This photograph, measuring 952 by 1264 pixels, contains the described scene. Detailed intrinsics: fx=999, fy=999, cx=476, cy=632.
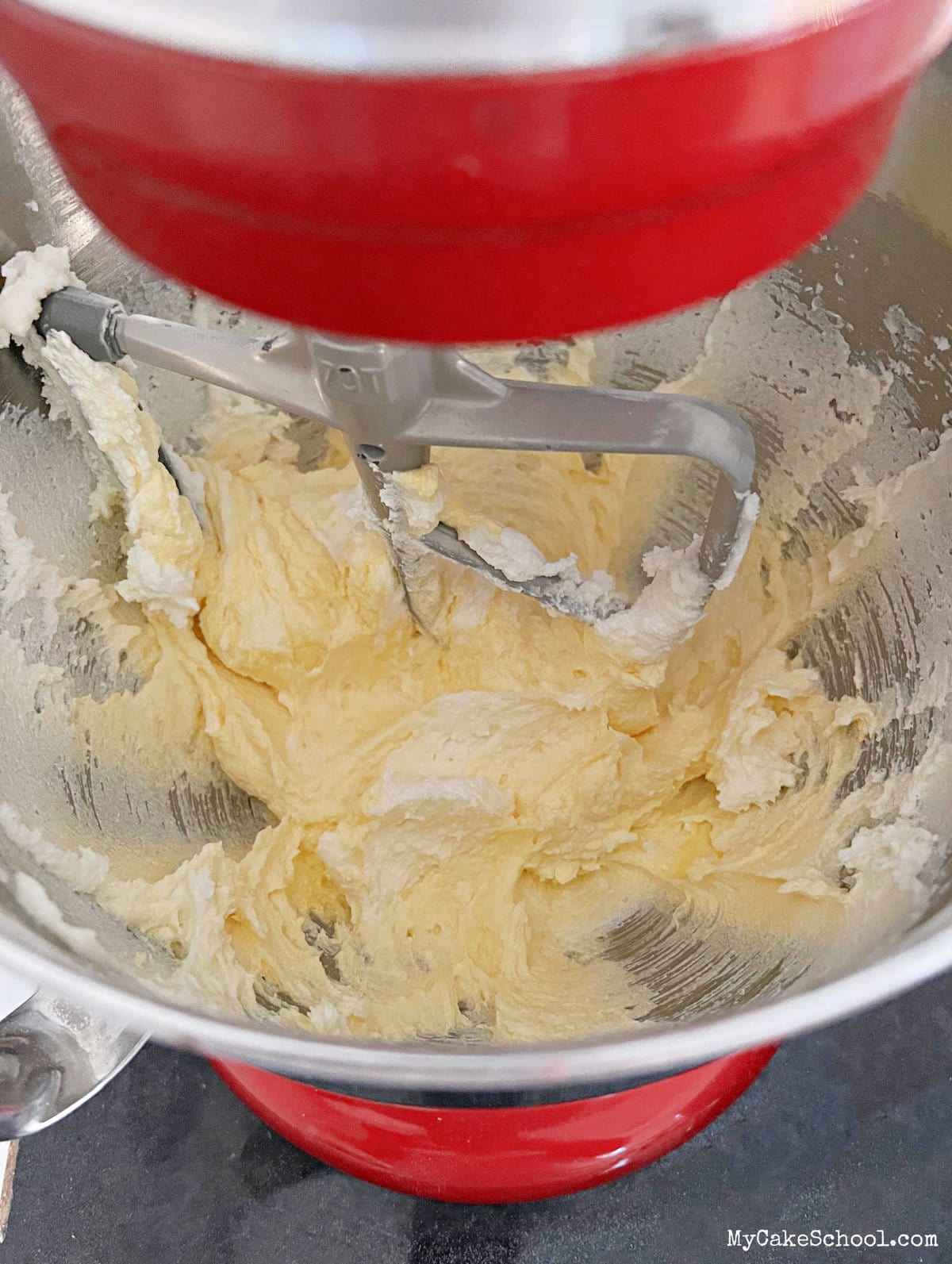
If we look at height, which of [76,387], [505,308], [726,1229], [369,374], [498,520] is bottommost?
[726,1229]

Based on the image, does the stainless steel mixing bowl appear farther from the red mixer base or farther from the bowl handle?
the red mixer base

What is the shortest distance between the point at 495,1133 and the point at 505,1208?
19 centimetres

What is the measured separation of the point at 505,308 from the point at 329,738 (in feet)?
2.06

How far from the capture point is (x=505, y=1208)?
953 mm

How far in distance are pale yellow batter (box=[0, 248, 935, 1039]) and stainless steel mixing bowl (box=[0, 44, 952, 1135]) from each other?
1.4 inches

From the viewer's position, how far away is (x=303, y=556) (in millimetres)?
898

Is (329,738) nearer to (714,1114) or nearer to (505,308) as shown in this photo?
(714,1114)

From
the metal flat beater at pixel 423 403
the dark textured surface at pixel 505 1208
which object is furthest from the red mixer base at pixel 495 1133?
the metal flat beater at pixel 423 403

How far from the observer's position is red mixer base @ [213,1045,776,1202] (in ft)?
2.69

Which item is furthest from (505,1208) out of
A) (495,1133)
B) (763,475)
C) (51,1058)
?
(763,475)

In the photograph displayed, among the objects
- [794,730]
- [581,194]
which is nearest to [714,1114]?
[794,730]

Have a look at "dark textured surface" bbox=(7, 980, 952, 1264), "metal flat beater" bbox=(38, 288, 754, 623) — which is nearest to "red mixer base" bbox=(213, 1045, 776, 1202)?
"dark textured surface" bbox=(7, 980, 952, 1264)

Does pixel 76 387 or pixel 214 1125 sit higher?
pixel 76 387

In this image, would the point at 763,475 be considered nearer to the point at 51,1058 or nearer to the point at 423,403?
the point at 423,403
